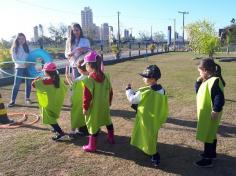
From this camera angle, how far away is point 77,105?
630 centimetres

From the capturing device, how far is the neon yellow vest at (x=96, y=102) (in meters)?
5.47

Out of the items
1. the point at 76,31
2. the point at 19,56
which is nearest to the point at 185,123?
the point at 76,31

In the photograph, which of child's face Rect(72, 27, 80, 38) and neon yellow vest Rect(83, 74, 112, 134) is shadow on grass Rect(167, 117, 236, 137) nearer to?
neon yellow vest Rect(83, 74, 112, 134)

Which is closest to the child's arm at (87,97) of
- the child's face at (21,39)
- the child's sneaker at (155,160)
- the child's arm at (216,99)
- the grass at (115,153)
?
the grass at (115,153)

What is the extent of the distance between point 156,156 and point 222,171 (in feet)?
3.25

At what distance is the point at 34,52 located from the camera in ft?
31.3

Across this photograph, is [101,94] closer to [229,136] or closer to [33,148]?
[33,148]

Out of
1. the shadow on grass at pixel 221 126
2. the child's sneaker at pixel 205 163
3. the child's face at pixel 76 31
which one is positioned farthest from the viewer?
the child's face at pixel 76 31

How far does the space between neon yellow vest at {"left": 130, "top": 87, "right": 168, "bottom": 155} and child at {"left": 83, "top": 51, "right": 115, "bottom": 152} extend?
2.72ft

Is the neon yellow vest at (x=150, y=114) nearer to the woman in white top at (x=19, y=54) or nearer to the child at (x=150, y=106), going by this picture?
the child at (x=150, y=106)

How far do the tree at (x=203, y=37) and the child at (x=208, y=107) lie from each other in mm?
27929

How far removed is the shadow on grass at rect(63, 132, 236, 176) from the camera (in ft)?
16.1

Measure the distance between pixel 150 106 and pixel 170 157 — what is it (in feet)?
3.43

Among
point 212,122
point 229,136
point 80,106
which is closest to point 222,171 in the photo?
point 212,122
